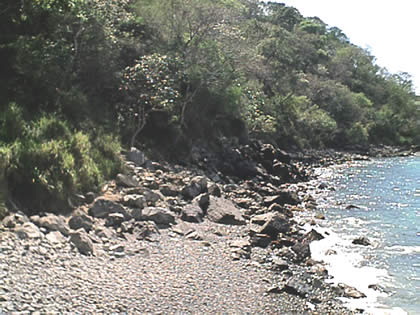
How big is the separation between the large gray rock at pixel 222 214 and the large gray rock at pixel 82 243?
792 centimetres

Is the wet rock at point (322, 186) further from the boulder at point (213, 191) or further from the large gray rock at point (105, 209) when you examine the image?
the large gray rock at point (105, 209)

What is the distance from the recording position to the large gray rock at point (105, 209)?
16.0 m

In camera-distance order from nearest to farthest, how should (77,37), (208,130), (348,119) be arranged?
(77,37) → (208,130) → (348,119)

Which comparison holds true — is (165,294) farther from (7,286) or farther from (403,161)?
(403,161)

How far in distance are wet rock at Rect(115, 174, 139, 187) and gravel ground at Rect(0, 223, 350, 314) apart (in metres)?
4.07

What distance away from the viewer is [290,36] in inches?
3024

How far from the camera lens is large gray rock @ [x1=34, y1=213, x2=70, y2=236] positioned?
Answer: 1339cm

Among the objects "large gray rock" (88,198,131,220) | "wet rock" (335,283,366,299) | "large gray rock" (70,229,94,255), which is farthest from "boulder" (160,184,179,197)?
"wet rock" (335,283,366,299)

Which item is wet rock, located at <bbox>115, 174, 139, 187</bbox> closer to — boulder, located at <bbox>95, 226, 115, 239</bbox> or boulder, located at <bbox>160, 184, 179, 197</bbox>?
boulder, located at <bbox>160, 184, 179, 197</bbox>

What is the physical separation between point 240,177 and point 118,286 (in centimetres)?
2217

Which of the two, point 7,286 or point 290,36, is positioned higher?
point 290,36

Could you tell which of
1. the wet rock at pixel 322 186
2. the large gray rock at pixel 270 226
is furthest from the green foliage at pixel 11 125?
the wet rock at pixel 322 186

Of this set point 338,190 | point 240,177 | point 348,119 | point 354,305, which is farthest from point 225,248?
point 348,119

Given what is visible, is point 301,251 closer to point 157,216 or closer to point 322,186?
point 157,216
